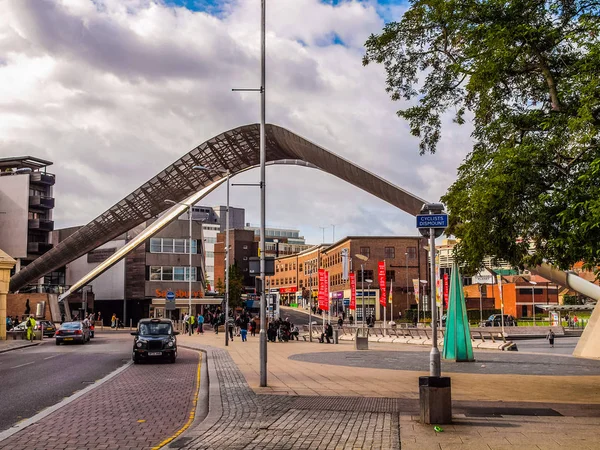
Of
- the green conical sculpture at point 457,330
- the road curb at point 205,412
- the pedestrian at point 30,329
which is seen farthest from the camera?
the pedestrian at point 30,329

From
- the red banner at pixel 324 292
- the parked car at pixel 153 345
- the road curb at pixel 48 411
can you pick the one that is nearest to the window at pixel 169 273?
the red banner at pixel 324 292

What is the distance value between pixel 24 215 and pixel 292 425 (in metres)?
93.5

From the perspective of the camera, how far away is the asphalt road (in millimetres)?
14078

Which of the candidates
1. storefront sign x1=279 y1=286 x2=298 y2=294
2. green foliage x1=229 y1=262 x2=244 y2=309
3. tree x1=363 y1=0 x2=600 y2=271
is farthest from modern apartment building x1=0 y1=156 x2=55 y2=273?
tree x1=363 y1=0 x2=600 y2=271

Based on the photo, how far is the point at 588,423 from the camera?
11.3m

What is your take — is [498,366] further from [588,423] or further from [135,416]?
[135,416]

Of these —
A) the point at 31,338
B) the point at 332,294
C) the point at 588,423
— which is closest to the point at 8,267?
the point at 31,338

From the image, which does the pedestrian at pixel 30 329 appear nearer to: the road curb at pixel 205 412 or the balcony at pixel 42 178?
the road curb at pixel 205 412

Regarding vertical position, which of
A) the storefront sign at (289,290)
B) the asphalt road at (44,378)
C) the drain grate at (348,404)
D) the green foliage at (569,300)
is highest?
the storefront sign at (289,290)

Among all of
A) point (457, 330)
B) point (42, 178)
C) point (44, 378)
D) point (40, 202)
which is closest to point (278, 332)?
point (457, 330)

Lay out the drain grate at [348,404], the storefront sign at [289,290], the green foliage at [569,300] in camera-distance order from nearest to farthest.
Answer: the drain grate at [348,404] → the green foliage at [569,300] → the storefront sign at [289,290]

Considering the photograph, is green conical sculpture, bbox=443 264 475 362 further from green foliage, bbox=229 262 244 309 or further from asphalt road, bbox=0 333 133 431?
green foliage, bbox=229 262 244 309

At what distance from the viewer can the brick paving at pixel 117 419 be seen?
10055 millimetres

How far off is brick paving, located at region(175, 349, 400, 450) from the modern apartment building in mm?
88695
